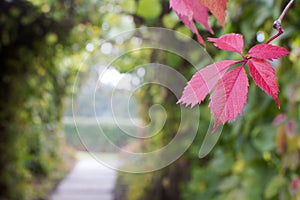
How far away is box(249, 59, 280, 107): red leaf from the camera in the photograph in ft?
1.13

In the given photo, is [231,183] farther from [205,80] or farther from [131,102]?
[205,80]

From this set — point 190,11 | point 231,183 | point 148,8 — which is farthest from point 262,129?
point 190,11

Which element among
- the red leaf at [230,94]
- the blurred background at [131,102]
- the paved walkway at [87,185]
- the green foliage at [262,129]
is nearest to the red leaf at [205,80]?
the red leaf at [230,94]

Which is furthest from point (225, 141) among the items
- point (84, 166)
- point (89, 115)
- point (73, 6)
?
point (84, 166)

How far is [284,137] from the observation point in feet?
3.17

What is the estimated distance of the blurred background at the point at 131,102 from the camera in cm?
95

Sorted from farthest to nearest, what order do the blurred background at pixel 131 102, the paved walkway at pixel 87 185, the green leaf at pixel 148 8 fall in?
the paved walkway at pixel 87 185
the green leaf at pixel 148 8
the blurred background at pixel 131 102

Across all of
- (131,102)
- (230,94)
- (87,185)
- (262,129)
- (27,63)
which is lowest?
(230,94)

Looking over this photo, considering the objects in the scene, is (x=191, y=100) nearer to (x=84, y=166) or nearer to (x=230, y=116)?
(x=230, y=116)

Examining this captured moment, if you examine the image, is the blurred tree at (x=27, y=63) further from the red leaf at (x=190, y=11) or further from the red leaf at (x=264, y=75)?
the red leaf at (x=264, y=75)

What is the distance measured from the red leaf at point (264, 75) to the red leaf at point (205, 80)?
2 cm

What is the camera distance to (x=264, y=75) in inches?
13.6

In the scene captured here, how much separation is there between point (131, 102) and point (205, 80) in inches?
13.0

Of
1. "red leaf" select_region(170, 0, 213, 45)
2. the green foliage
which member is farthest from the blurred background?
"red leaf" select_region(170, 0, 213, 45)
